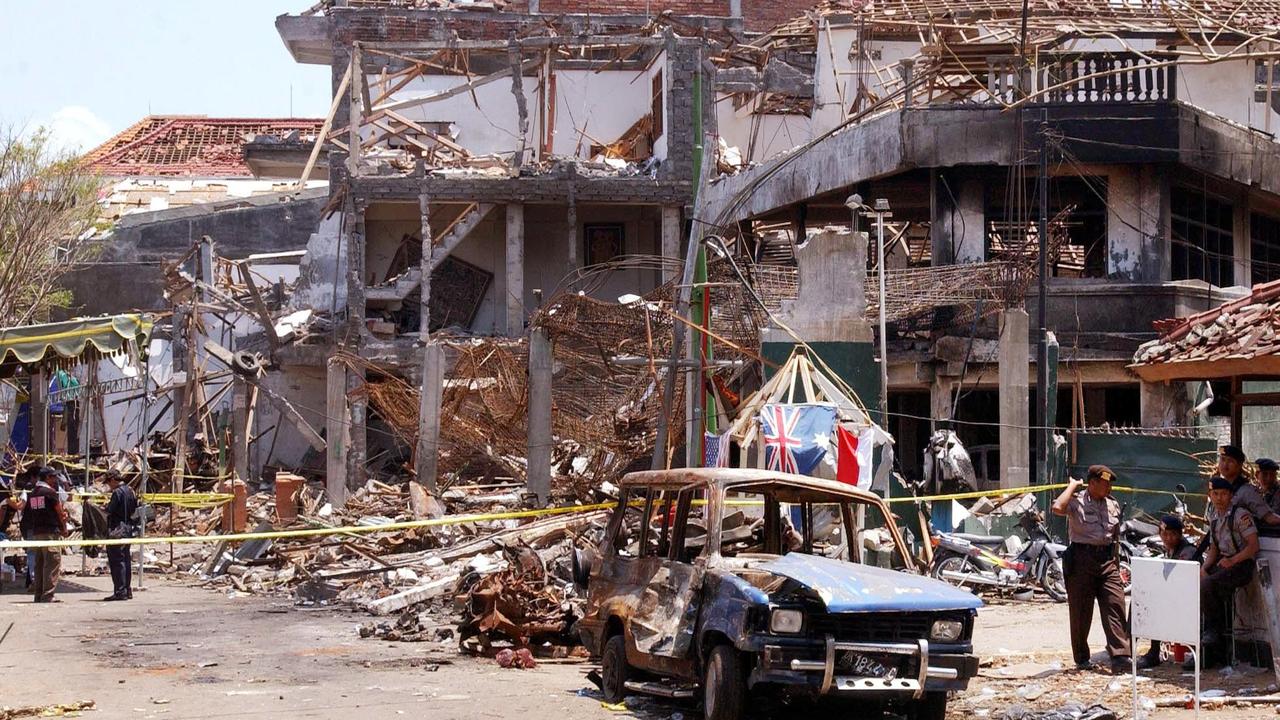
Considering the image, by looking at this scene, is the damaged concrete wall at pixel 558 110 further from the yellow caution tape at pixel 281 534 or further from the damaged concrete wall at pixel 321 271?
the yellow caution tape at pixel 281 534

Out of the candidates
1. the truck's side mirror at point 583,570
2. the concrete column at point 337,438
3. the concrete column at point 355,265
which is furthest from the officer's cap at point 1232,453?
the concrete column at point 355,265

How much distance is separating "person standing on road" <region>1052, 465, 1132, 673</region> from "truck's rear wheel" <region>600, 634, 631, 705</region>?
3.68 m

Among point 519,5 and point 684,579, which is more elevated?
point 519,5

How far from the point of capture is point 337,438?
25766 millimetres

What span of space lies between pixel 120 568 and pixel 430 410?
597 cm

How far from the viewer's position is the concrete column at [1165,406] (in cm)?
2736

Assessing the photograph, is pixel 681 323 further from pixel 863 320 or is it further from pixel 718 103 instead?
pixel 718 103

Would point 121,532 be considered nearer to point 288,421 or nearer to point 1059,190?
point 1059,190

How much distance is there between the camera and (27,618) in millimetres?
16906

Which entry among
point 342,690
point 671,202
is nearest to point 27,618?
point 342,690

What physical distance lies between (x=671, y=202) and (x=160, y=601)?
19370 millimetres

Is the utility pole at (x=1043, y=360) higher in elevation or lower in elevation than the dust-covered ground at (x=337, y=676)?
higher

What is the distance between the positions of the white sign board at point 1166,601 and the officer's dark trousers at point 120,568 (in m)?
13.1

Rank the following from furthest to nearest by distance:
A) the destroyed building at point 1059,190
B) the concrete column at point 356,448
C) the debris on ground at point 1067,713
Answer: the concrete column at point 356,448 → the destroyed building at point 1059,190 → the debris on ground at point 1067,713
